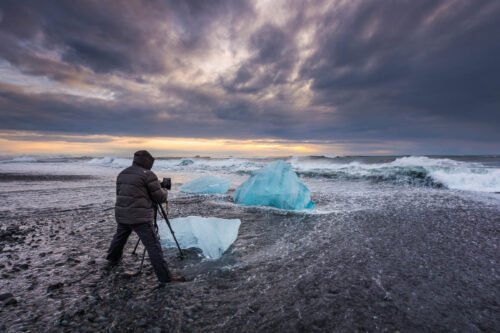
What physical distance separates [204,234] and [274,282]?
189 centimetres

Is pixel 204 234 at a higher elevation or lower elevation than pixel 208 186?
higher

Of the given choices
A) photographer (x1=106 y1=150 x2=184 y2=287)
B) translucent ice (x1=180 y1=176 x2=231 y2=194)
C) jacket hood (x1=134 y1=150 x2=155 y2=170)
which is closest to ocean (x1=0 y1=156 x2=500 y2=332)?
photographer (x1=106 y1=150 x2=184 y2=287)

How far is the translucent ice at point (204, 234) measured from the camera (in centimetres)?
516

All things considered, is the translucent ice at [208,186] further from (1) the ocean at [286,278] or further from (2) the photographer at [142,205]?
(2) the photographer at [142,205]

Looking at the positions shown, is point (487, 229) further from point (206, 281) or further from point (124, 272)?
point (124, 272)

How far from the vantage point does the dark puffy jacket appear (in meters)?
3.87

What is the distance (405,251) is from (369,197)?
21.7 ft

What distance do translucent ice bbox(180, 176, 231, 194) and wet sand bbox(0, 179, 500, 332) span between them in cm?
637

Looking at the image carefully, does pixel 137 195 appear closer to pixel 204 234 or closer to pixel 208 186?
pixel 204 234

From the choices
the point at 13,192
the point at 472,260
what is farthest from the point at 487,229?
the point at 13,192

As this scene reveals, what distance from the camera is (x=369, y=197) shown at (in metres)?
11.5

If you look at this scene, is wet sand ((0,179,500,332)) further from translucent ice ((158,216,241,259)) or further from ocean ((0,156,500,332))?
translucent ice ((158,216,241,259))

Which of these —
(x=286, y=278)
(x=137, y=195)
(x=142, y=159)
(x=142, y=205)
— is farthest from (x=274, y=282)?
(x=142, y=159)

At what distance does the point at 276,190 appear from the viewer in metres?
9.67
